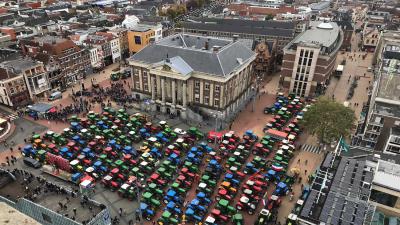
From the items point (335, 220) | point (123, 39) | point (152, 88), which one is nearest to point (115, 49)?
point (123, 39)

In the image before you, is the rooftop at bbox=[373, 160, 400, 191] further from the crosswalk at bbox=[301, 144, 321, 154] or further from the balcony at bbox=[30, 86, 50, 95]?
the balcony at bbox=[30, 86, 50, 95]

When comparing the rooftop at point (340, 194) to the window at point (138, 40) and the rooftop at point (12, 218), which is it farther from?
the window at point (138, 40)

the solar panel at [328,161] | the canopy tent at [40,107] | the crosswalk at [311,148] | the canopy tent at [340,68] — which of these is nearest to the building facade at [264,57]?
the canopy tent at [340,68]

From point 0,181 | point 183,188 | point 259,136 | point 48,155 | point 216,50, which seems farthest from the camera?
point 216,50

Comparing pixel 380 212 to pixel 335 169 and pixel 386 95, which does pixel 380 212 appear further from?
pixel 386 95

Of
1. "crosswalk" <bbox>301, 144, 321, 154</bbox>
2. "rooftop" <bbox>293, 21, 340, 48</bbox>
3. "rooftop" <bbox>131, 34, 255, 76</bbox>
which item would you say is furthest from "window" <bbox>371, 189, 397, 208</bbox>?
"rooftop" <bbox>293, 21, 340, 48</bbox>

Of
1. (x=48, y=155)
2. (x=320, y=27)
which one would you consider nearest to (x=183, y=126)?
(x=48, y=155)
